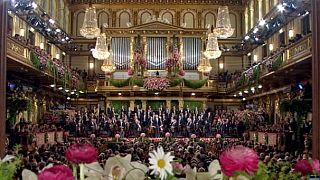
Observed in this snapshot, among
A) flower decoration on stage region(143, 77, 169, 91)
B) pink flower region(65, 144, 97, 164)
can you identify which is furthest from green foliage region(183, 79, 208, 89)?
pink flower region(65, 144, 97, 164)

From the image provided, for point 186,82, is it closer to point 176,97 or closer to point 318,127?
point 176,97

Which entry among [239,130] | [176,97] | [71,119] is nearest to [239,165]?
[239,130]

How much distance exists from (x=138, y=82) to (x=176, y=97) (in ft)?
11.1

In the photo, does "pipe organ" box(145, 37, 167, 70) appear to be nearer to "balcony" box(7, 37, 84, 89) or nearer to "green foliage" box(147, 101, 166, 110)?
"green foliage" box(147, 101, 166, 110)

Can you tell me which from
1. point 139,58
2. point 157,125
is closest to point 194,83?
point 139,58

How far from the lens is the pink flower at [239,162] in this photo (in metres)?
1.94

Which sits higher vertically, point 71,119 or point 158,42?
point 158,42

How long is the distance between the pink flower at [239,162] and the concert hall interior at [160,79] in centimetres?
190

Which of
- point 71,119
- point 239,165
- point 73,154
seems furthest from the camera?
point 71,119

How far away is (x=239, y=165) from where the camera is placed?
1.93 meters

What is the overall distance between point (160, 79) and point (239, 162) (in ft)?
110

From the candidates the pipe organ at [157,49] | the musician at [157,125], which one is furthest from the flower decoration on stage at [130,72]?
the musician at [157,125]

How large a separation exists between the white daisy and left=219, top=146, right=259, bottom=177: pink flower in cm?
26

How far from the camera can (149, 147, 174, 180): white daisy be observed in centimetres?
213
